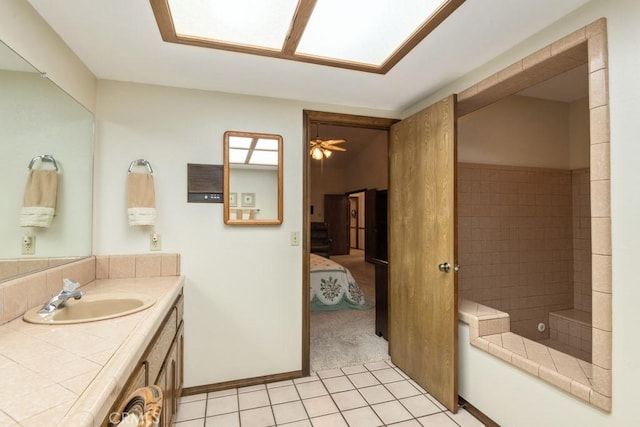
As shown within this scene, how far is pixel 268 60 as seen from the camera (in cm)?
178

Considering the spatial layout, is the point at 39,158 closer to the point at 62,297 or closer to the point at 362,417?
the point at 62,297

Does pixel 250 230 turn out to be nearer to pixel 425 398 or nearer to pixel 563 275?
pixel 425 398

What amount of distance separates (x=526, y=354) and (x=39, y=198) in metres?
2.70

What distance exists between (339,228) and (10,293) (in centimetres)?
787

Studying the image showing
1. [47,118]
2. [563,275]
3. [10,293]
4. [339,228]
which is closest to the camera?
[10,293]

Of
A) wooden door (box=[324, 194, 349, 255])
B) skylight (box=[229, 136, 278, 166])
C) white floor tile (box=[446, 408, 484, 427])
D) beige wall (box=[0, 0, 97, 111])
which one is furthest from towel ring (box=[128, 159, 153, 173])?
wooden door (box=[324, 194, 349, 255])

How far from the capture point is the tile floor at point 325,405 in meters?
1.87

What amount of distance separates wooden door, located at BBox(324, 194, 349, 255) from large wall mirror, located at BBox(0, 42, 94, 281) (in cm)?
697

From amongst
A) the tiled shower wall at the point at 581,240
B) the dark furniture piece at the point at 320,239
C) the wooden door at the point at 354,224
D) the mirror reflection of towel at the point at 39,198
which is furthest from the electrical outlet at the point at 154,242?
the wooden door at the point at 354,224

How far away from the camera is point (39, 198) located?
1.51 m

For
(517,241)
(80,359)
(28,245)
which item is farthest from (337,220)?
(80,359)

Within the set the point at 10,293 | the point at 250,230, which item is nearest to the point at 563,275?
the point at 250,230

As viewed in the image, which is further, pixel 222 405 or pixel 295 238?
pixel 295 238

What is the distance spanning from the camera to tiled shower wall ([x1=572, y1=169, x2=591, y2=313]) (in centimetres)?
307
